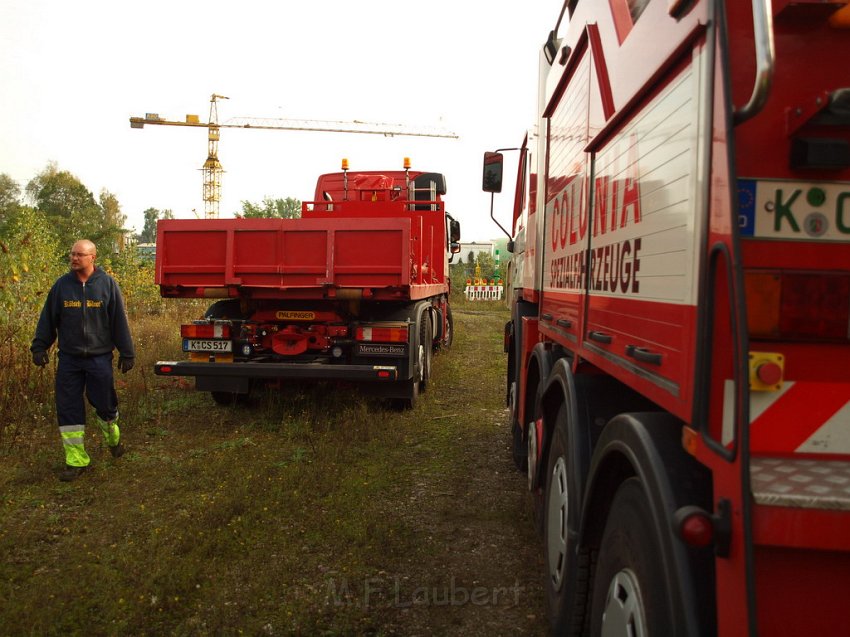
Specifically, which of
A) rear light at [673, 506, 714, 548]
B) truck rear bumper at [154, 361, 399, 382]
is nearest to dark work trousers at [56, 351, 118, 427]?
truck rear bumper at [154, 361, 399, 382]

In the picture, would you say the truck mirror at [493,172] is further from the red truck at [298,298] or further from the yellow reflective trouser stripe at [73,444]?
the yellow reflective trouser stripe at [73,444]

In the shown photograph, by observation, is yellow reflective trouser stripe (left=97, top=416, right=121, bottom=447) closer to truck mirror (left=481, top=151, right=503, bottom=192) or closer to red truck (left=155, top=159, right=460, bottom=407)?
red truck (left=155, top=159, right=460, bottom=407)

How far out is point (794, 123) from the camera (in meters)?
1.35

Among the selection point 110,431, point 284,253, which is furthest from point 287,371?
point 110,431

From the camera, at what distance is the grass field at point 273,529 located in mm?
3131

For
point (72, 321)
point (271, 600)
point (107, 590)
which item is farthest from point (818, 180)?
point (72, 321)

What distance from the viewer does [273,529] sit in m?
4.12

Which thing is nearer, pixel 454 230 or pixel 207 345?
pixel 207 345

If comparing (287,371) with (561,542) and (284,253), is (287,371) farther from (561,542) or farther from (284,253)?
(561,542)

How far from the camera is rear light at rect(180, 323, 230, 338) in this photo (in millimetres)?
6777

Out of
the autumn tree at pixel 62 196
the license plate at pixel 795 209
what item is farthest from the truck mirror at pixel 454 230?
the autumn tree at pixel 62 196

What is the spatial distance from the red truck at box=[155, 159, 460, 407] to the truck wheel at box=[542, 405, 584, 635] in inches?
133

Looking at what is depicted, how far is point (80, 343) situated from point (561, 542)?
163 inches

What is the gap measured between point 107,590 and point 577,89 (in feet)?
11.0
